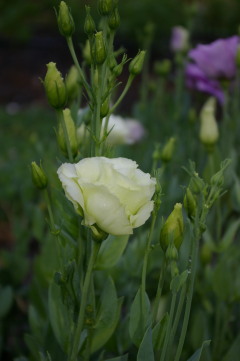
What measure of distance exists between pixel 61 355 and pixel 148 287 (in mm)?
313

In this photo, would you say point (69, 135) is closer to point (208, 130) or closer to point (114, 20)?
point (114, 20)

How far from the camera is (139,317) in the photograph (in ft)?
2.19

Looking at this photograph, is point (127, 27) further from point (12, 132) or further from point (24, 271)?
point (24, 271)

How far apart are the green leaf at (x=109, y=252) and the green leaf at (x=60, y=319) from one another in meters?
0.06

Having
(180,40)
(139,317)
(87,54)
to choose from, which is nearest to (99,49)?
(87,54)

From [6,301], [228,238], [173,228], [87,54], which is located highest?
[87,54]

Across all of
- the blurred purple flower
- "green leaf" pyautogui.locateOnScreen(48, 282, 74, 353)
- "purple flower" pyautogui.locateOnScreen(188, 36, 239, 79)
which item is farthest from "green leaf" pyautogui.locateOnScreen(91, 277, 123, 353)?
the blurred purple flower

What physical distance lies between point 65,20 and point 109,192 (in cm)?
21

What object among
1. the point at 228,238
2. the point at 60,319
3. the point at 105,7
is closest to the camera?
the point at 105,7

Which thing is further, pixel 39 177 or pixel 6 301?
pixel 6 301

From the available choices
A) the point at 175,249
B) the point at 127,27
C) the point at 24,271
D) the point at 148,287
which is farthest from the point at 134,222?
the point at 127,27

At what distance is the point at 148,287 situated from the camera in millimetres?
1106

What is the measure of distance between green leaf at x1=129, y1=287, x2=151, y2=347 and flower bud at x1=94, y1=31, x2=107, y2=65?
24 cm

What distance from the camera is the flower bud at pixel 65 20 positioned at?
64cm
